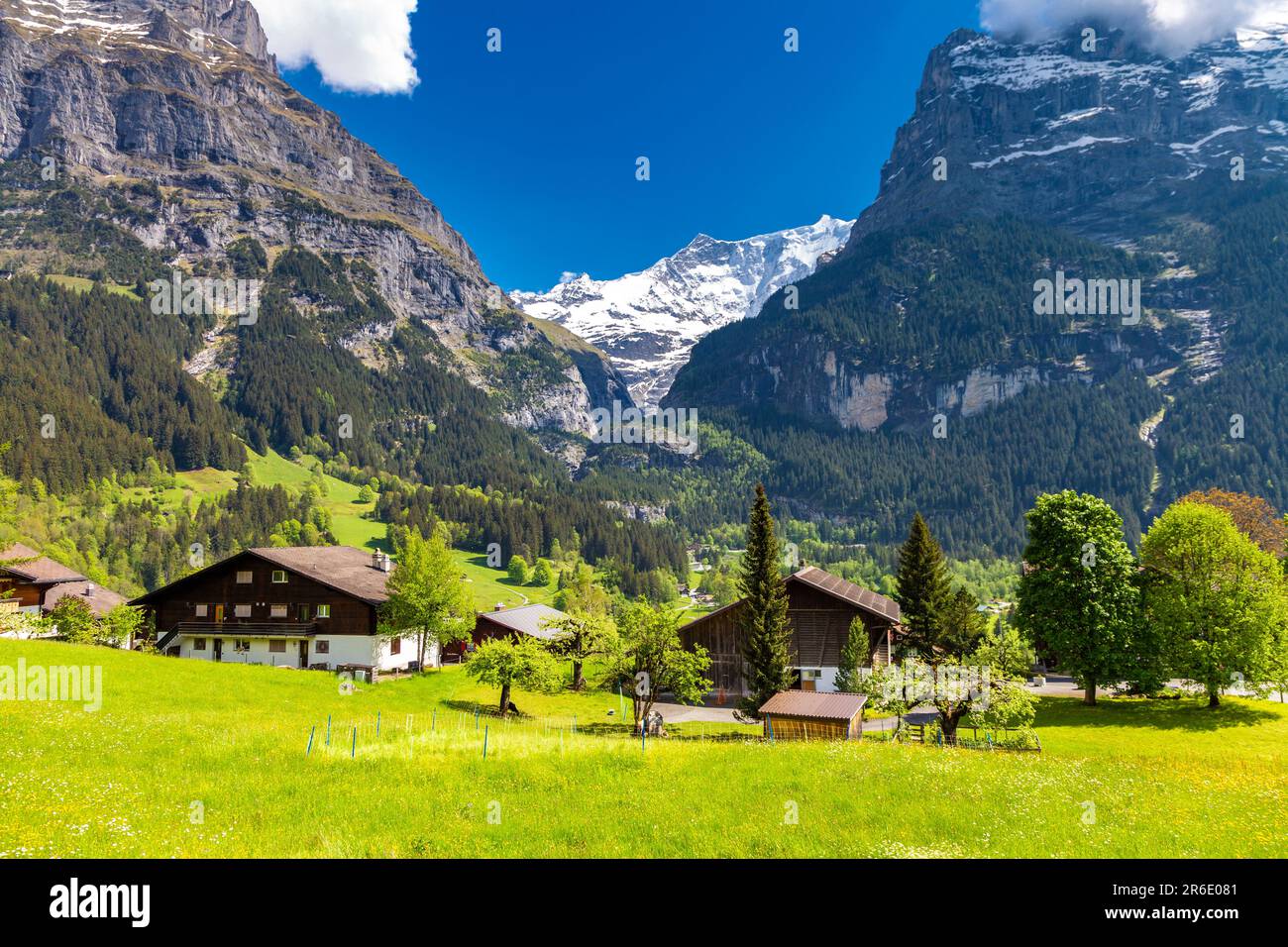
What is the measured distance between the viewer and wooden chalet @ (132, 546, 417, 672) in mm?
70688

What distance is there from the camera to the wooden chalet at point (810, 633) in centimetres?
6819

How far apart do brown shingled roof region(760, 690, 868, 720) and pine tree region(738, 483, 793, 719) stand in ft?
22.4

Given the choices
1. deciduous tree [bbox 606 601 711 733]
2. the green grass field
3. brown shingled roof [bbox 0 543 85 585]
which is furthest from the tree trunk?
brown shingled roof [bbox 0 543 85 585]

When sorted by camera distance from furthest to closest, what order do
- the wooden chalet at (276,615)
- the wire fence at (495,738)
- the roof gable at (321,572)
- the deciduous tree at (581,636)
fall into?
the roof gable at (321,572) → the wooden chalet at (276,615) → the deciduous tree at (581,636) → the wire fence at (495,738)

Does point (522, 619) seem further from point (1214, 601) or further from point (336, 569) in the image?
point (1214, 601)

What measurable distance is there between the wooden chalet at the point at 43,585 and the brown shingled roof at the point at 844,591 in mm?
71462

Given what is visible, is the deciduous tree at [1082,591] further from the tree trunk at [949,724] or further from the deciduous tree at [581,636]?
the deciduous tree at [581,636]

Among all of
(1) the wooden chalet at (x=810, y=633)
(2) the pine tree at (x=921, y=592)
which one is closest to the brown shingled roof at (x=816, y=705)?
(2) the pine tree at (x=921, y=592)

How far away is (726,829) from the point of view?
52.0ft

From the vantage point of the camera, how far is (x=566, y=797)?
18531mm

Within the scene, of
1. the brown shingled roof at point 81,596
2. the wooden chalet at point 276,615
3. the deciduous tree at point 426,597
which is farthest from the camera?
the brown shingled roof at point 81,596

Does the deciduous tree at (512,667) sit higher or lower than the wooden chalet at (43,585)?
lower

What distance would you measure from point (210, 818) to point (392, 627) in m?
56.5
